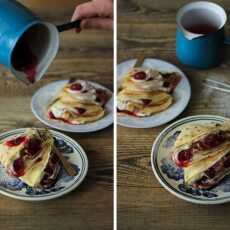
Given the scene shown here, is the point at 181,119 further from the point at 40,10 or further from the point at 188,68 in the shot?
the point at 40,10

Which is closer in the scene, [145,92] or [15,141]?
[15,141]

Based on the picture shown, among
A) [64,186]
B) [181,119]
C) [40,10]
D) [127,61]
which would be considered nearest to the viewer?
[64,186]

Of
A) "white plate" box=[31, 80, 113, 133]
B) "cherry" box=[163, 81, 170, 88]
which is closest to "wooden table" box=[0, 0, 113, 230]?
"white plate" box=[31, 80, 113, 133]

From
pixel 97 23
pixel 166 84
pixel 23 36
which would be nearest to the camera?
pixel 23 36

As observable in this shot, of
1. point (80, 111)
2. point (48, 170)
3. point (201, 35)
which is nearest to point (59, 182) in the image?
point (48, 170)

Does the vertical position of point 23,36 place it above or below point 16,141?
above

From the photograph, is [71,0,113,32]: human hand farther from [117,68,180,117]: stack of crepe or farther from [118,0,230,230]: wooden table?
[117,68,180,117]: stack of crepe

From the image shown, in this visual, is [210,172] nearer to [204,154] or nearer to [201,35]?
[204,154]

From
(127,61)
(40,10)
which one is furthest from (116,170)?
(40,10)
